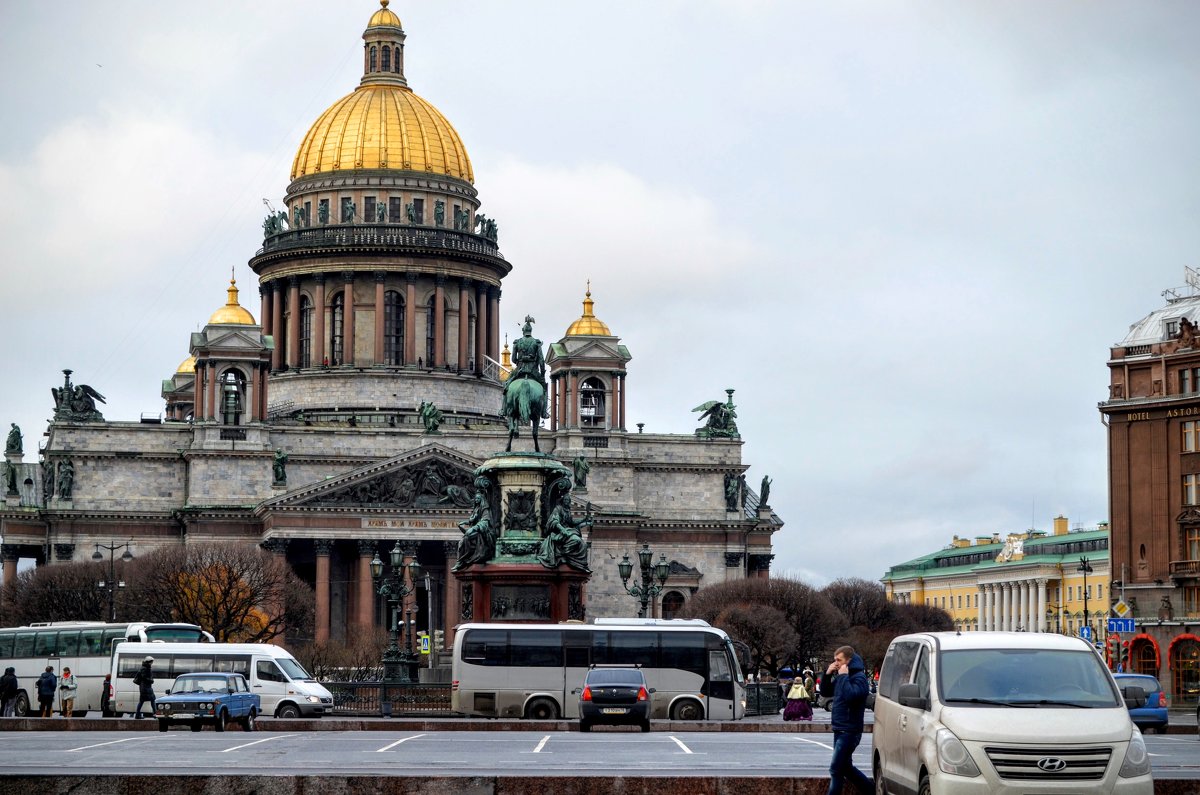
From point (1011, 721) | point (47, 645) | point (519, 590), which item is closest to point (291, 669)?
point (519, 590)

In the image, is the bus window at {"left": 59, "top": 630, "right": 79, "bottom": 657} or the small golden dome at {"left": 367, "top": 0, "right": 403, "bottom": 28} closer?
the bus window at {"left": 59, "top": 630, "right": 79, "bottom": 657}

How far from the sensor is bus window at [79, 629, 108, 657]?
70.6 metres

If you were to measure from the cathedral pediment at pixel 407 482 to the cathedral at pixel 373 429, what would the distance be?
0.13m

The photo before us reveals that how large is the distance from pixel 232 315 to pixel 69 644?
65.4m

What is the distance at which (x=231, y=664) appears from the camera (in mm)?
62031

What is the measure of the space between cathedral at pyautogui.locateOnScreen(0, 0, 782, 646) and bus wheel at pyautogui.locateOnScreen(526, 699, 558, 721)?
5844 centimetres

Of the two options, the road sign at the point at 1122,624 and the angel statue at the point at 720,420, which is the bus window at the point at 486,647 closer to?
the road sign at the point at 1122,624

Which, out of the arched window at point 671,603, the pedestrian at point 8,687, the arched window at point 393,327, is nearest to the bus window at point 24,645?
the pedestrian at point 8,687

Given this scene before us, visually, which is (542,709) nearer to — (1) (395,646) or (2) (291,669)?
(2) (291,669)

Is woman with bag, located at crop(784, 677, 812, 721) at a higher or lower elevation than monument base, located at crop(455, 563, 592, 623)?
lower

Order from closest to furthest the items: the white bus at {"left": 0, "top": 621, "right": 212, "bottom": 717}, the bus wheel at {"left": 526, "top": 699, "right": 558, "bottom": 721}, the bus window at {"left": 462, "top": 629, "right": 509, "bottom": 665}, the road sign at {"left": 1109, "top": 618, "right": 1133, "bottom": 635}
→ the bus wheel at {"left": 526, "top": 699, "right": 558, "bottom": 721}
the bus window at {"left": 462, "top": 629, "right": 509, "bottom": 665}
the white bus at {"left": 0, "top": 621, "right": 212, "bottom": 717}
the road sign at {"left": 1109, "top": 618, "right": 1133, "bottom": 635}

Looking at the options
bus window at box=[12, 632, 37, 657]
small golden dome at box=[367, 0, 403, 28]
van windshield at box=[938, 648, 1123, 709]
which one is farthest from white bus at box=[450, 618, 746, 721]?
small golden dome at box=[367, 0, 403, 28]

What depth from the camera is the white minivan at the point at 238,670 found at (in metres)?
61.0

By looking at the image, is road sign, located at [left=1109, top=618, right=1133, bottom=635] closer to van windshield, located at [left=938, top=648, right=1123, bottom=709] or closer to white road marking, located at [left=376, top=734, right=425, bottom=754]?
white road marking, located at [left=376, top=734, right=425, bottom=754]
